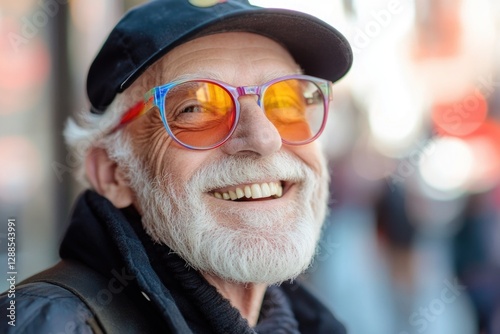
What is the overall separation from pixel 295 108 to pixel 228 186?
418 mm

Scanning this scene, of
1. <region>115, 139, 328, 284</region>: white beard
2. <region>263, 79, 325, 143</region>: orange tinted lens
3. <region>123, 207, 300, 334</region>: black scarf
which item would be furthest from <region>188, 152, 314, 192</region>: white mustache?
<region>123, 207, 300, 334</region>: black scarf

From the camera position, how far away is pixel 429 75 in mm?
8039

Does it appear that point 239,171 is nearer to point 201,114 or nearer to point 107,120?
point 201,114

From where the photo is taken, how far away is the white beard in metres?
1.96

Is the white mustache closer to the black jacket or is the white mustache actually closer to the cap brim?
the black jacket

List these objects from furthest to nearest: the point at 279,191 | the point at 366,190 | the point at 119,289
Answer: the point at 366,190 → the point at 279,191 → the point at 119,289

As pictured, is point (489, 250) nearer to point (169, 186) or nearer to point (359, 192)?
point (359, 192)

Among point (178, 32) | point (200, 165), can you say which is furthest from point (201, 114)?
point (178, 32)

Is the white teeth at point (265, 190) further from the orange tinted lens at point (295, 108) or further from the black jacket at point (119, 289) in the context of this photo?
the black jacket at point (119, 289)

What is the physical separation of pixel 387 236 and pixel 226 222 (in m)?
3.64

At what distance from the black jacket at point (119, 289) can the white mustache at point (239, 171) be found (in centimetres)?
28

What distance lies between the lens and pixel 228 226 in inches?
78.2

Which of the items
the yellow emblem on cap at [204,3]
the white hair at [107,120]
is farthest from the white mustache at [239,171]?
the yellow emblem on cap at [204,3]

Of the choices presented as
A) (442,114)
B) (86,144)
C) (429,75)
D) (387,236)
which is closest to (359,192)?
(387,236)
